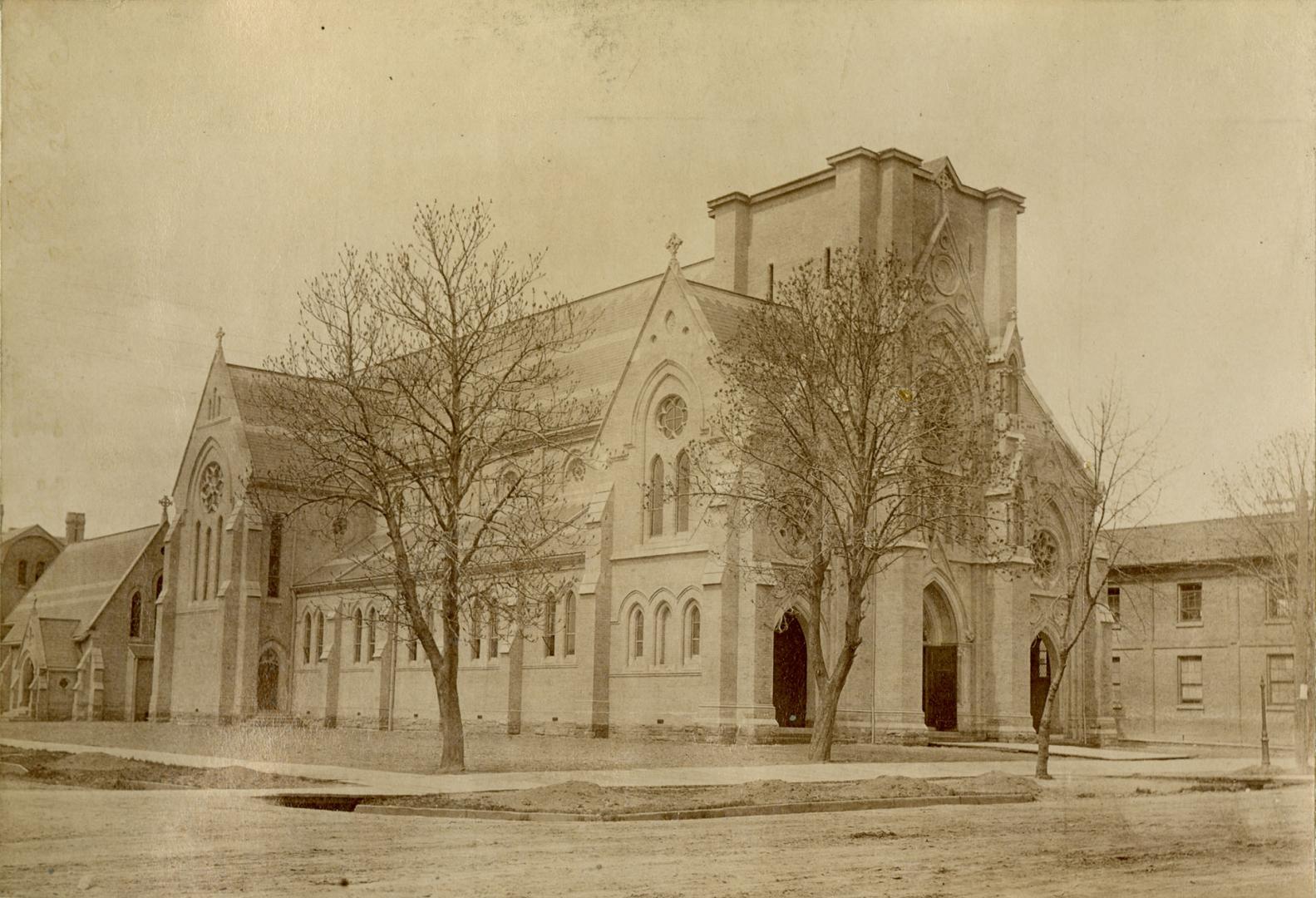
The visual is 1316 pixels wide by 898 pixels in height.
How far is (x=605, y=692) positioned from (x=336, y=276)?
1638 centimetres

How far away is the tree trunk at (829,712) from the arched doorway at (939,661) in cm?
1012

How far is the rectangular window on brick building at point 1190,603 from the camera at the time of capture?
37.3 meters

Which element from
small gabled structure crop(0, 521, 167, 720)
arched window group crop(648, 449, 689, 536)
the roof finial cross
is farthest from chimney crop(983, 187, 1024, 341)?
small gabled structure crop(0, 521, 167, 720)

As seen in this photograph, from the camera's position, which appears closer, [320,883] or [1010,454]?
[320,883]

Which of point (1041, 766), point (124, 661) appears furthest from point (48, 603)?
point (1041, 766)

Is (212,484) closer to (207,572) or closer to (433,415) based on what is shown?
(207,572)

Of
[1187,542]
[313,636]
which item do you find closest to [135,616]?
[313,636]

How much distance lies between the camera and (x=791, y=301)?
24297 millimetres

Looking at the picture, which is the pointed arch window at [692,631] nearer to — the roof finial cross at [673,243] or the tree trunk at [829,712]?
the tree trunk at [829,712]

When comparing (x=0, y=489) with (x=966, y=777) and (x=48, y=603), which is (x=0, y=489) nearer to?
(x=48, y=603)

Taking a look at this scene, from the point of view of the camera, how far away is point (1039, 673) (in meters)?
37.4

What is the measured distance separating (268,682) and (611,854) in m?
21.6

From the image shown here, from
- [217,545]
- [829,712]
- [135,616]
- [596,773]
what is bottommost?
[596,773]

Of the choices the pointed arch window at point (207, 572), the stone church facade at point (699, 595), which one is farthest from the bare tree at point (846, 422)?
the pointed arch window at point (207, 572)
